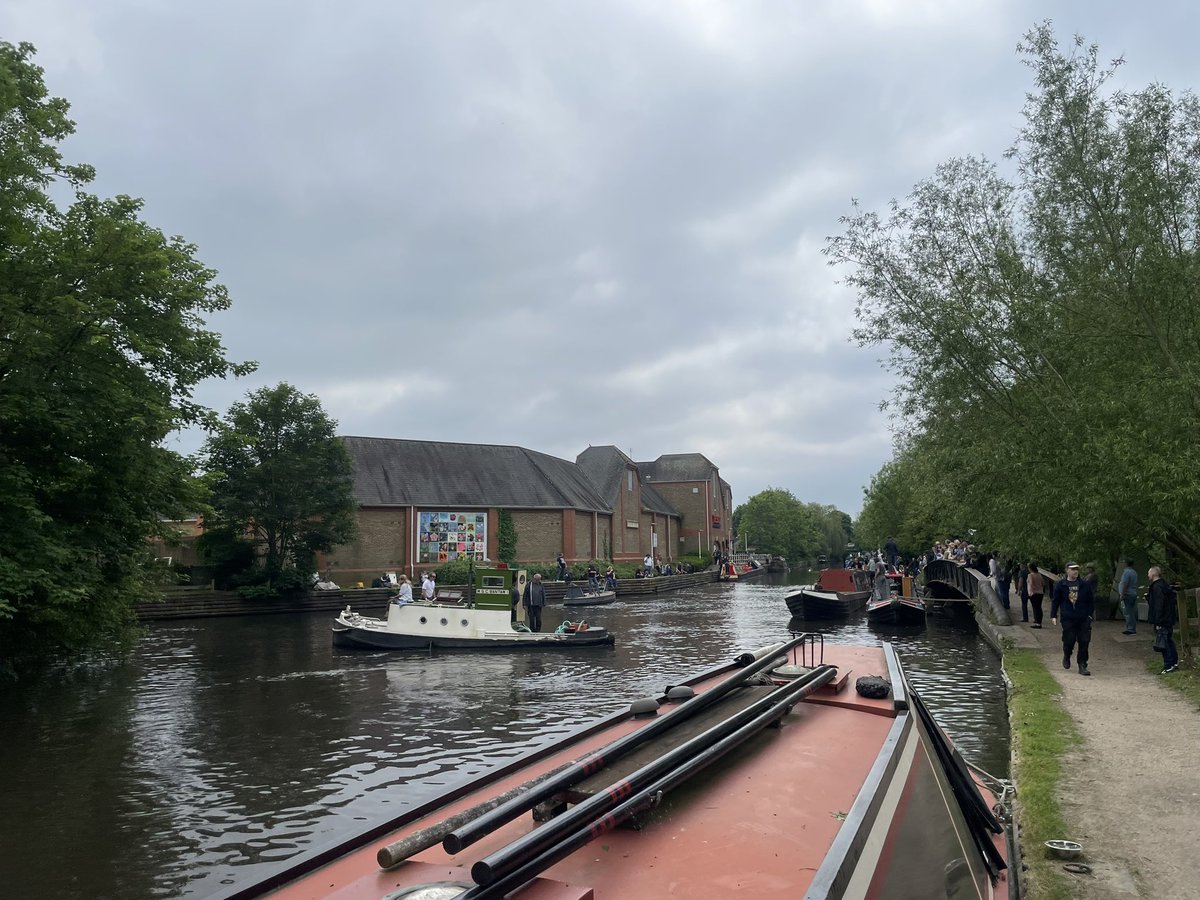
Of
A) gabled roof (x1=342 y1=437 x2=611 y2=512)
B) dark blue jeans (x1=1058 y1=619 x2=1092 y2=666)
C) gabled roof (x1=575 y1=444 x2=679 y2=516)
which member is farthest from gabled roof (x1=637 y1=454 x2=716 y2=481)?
dark blue jeans (x1=1058 y1=619 x2=1092 y2=666)

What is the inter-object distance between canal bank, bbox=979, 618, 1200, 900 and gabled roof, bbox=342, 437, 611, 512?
130 ft

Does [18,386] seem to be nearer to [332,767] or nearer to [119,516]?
[119,516]

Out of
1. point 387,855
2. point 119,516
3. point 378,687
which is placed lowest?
point 378,687

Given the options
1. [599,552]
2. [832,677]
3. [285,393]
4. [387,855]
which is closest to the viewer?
[387,855]

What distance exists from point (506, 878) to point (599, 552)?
184ft

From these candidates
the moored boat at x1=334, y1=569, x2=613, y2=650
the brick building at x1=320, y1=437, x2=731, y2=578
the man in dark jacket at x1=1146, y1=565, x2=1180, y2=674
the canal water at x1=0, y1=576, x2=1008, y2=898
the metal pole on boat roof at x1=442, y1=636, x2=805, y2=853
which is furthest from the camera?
the brick building at x1=320, y1=437, x2=731, y2=578

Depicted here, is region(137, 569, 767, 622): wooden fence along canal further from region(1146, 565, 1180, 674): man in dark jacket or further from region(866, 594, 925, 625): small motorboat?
region(1146, 565, 1180, 674): man in dark jacket

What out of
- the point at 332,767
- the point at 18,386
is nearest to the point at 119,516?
the point at 18,386

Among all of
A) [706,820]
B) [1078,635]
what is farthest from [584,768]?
[1078,635]

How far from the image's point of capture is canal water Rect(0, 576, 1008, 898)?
25.0ft

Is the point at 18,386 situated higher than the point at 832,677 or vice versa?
the point at 18,386

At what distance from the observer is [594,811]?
10.1 feet

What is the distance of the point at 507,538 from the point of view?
5053 cm

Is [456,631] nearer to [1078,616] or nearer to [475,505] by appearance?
[1078,616]
